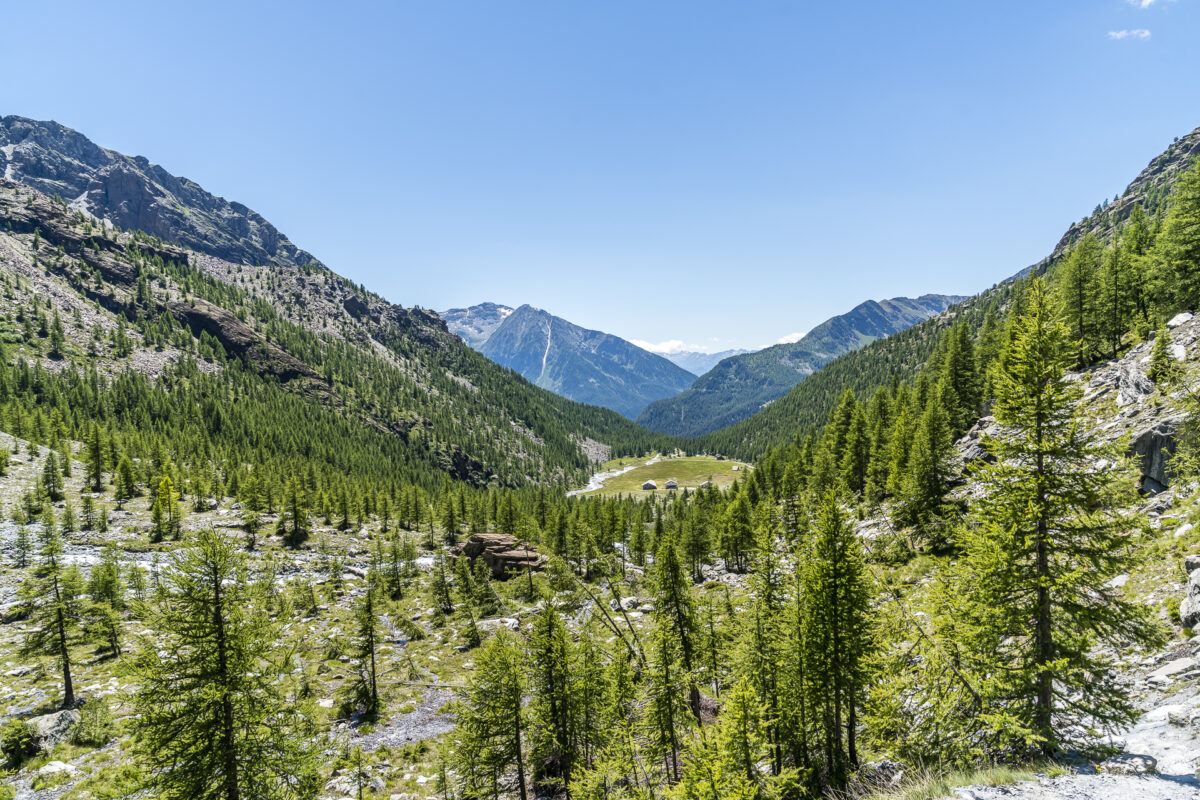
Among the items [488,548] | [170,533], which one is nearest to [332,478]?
[170,533]

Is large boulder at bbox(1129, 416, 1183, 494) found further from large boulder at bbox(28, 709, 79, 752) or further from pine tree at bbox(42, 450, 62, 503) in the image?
pine tree at bbox(42, 450, 62, 503)

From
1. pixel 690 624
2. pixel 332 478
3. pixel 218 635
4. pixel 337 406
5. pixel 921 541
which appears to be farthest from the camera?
pixel 337 406

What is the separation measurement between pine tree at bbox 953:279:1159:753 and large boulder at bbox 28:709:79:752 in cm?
4461

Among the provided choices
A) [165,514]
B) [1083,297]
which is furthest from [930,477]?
[165,514]

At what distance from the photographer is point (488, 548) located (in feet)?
225

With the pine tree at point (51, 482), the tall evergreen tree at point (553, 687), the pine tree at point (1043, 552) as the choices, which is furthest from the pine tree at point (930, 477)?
the pine tree at point (51, 482)

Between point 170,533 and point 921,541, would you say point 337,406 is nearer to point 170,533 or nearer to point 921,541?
point 170,533

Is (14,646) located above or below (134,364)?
below

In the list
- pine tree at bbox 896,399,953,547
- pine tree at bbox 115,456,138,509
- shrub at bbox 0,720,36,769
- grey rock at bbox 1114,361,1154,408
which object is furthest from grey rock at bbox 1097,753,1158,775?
pine tree at bbox 115,456,138,509

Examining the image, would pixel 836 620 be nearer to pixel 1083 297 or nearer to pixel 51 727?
pixel 51 727

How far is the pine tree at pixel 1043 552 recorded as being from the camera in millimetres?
11641

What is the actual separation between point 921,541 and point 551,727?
33440mm

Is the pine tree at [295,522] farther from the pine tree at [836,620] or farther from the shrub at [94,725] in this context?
the pine tree at [836,620]

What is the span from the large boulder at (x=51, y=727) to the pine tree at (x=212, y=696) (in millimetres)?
21428
